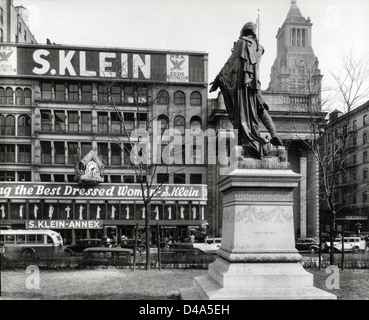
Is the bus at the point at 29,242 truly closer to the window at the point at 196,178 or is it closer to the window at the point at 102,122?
the window at the point at 102,122

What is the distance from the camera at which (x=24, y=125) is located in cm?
4153

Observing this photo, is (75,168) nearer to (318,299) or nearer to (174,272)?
(174,272)

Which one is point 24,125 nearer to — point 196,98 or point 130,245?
point 196,98

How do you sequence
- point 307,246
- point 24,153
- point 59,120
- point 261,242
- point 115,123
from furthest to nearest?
point 115,123 → point 59,120 → point 24,153 → point 307,246 → point 261,242

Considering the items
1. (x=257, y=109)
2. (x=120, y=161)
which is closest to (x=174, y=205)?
(x=120, y=161)

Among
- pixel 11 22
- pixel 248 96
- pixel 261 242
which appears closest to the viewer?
pixel 261 242

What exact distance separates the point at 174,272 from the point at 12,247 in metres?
15.4

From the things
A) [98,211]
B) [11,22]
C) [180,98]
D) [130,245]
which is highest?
[11,22]

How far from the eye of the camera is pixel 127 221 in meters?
39.4

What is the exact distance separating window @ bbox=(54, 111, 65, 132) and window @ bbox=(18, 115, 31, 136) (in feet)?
9.10

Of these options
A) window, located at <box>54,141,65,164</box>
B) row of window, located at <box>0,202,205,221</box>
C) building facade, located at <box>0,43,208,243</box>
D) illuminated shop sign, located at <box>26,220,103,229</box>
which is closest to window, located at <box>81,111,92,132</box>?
building facade, located at <box>0,43,208,243</box>

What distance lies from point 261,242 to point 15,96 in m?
40.1

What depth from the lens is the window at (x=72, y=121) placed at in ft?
139

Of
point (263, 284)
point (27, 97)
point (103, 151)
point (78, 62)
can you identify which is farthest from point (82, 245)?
point (263, 284)
